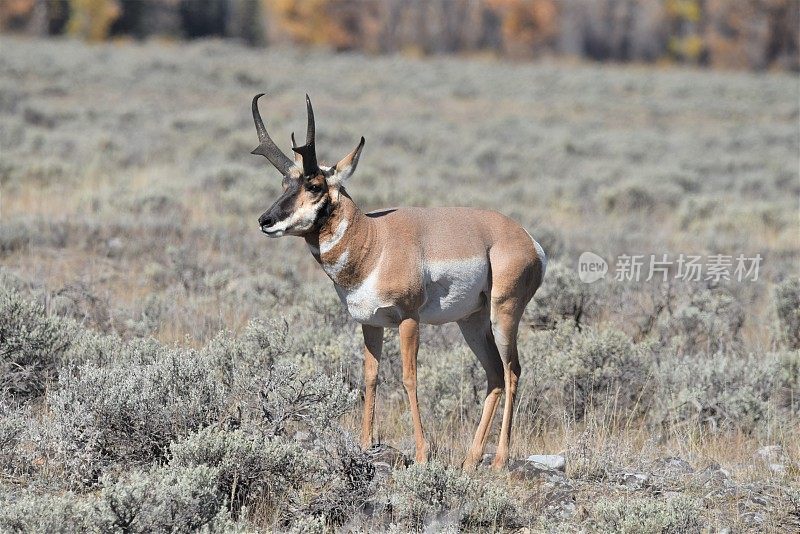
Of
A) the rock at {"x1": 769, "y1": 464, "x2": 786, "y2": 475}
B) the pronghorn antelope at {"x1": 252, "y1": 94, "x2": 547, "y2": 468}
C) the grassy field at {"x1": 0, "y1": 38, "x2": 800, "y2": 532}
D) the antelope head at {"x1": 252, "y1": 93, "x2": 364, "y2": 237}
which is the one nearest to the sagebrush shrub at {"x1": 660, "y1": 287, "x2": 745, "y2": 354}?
the grassy field at {"x1": 0, "y1": 38, "x2": 800, "y2": 532}

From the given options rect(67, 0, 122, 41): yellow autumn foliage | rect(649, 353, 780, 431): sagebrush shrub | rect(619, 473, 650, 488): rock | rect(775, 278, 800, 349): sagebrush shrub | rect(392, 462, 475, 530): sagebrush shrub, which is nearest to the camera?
rect(392, 462, 475, 530): sagebrush shrub

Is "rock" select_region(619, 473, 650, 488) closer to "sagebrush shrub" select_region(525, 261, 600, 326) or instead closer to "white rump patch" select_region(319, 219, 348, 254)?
"white rump patch" select_region(319, 219, 348, 254)

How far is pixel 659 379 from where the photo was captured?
25.5 ft

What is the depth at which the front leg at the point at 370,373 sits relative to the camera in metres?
6.09

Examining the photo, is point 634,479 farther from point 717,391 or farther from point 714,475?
point 717,391

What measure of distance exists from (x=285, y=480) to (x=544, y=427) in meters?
2.33

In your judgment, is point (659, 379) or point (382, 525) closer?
point (382, 525)

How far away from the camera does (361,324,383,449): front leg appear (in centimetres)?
609

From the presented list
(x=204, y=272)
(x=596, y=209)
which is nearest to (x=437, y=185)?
(x=596, y=209)

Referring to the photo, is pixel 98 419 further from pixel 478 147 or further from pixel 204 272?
pixel 478 147

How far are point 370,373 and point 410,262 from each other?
0.79 metres

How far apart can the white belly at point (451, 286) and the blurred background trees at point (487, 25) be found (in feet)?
199

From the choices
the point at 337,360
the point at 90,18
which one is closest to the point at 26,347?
the point at 337,360

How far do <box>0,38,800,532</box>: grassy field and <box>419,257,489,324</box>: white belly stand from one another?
2.38ft
